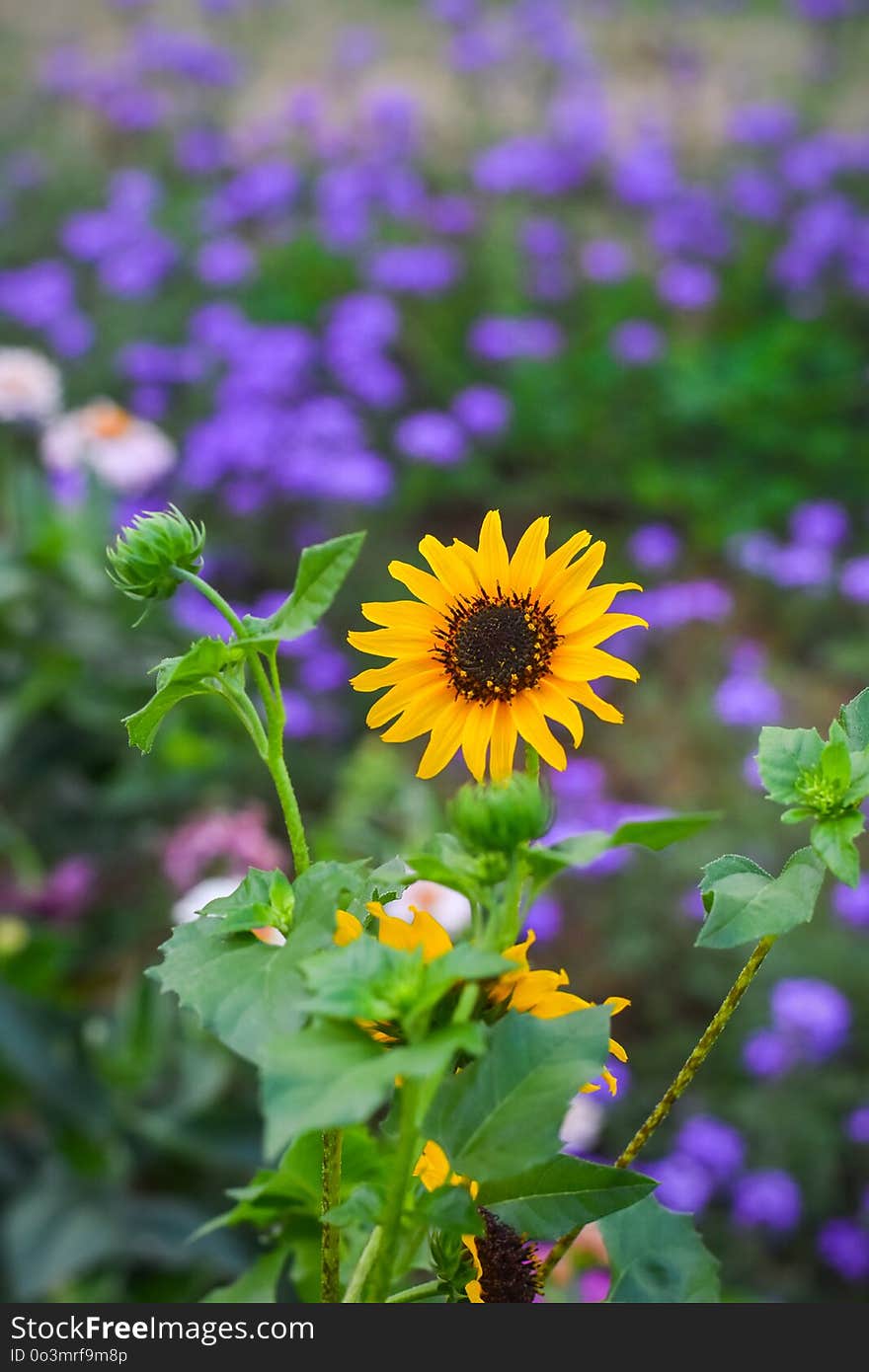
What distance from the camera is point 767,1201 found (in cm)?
117

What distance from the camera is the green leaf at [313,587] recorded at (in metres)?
0.28

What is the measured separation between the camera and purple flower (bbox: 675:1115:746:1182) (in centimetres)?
121

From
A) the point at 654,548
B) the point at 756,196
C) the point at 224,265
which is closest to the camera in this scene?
the point at 654,548

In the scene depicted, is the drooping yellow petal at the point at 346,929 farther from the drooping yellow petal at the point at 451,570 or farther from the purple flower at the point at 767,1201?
the purple flower at the point at 767,1201

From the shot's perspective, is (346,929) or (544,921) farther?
(544,921)

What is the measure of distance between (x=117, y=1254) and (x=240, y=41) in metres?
3.50

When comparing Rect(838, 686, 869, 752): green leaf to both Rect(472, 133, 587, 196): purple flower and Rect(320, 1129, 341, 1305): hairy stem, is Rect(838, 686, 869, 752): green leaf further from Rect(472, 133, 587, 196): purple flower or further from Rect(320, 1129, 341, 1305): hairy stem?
Rect(472, 133, 587, 196): purple flower

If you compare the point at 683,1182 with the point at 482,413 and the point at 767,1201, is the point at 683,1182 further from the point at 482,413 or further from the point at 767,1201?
the point at 482,413

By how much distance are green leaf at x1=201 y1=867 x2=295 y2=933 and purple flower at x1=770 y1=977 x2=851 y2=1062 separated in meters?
1.01

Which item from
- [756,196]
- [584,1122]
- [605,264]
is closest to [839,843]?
[584,1122]

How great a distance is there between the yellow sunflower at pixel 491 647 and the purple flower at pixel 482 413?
70.2 inches

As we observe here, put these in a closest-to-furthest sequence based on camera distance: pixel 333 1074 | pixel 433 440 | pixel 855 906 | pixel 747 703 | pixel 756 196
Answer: pixel 333 1074
pixel 855 906
pixel 747 703
pixel 433 440
pixel 756 196

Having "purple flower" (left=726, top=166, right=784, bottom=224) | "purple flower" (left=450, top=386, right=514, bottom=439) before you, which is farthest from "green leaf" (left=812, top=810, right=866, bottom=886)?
"purple flower" (left=726, top=166, right=784, bottom=224)

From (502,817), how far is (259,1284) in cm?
16
